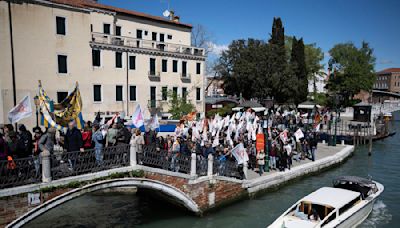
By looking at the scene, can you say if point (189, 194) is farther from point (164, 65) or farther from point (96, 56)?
point (164, 65)

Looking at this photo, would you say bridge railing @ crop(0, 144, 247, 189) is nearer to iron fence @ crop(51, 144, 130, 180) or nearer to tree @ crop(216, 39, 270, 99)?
iron fence @ crop(51, 144, 130, 180)

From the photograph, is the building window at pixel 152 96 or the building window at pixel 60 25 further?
the building window at pixel 152 96

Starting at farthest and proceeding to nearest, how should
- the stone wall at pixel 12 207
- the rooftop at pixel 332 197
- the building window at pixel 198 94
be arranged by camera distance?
the building window at pixel 198 94, the rooftop at pixel 332 197, the stone wall at pixel 12 207

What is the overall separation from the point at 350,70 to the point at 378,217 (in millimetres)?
49072

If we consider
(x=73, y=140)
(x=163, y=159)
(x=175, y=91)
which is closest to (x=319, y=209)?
(x=163, y=159)

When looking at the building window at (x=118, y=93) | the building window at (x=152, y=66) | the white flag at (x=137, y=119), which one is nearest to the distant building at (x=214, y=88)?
the building window at (x=152, y=66)

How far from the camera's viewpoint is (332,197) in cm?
1203

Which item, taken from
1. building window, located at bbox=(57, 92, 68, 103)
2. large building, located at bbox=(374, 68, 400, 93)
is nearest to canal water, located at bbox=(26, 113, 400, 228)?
building window, located at bbox=(57, 92, 68, 103)

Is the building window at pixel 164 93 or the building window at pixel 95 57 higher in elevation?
the building window at pixel 95 57

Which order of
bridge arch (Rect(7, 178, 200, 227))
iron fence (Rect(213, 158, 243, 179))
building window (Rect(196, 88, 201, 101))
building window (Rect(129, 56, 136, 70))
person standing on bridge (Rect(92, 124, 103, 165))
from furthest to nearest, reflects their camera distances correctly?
1. building window (Rect(196, 88, 201, 101))
2. building window (Rect(129, 56, 136, 70))
3. iron fence (Rect(213, 158, 243, 179))
4. person standing on bridge (Rect(92, 124, 103, 165))
5. bridge arch (Rect(7, 178, 200, 227))

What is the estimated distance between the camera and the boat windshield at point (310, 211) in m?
11.1

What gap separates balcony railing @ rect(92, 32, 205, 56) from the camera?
26531 millimetres

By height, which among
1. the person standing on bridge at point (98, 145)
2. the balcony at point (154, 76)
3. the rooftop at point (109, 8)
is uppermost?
the rooftop at point (109, 8)

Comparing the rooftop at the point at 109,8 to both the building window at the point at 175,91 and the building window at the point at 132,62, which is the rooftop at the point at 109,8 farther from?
the building window at the point at 175,91
